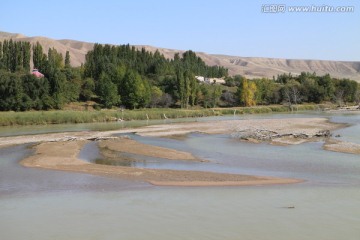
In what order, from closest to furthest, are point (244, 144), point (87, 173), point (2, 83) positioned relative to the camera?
point (87, 173) < point (244, 144) < point (2, 83)

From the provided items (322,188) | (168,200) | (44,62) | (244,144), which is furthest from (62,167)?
(44,62)

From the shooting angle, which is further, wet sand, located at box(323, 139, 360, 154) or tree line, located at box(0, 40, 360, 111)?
tree line, located at box(0, 40, 360, 111)

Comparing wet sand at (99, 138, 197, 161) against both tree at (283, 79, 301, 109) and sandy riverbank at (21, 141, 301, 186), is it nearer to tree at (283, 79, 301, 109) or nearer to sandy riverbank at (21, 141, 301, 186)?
sandy riverbank at (21, 141, 301, 186)

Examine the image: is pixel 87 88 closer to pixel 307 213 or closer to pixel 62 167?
pixel 62 167

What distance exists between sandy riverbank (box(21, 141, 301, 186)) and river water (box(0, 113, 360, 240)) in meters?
0.91

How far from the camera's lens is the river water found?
11.6 m

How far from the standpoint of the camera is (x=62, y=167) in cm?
2209

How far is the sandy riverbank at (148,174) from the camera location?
58.8 feet

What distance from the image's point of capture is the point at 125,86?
3236 inches

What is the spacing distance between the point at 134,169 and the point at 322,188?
28.9 feet

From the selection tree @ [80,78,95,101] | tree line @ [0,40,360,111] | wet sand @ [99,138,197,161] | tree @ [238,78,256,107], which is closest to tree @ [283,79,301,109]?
tree line @ [0,40,360,111]

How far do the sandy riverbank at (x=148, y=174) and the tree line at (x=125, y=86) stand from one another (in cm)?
4483

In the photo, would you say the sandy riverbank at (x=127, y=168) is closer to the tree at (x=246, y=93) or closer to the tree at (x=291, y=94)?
the tree at (x=246, y=93)

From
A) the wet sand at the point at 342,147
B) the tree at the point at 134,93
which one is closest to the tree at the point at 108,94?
the tree at the point at 134,93
